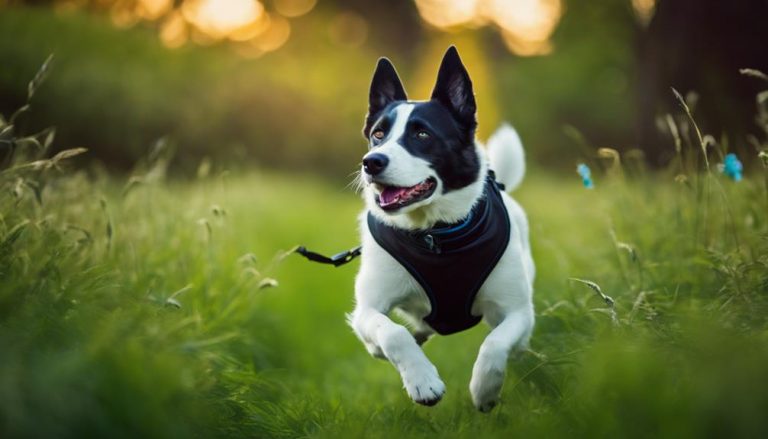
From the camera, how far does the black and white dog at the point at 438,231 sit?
3365 mm

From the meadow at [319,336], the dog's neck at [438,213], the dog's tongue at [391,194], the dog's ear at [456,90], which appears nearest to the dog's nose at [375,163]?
the dog's tongue at [391,194]

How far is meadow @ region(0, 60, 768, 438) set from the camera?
2.24 meters

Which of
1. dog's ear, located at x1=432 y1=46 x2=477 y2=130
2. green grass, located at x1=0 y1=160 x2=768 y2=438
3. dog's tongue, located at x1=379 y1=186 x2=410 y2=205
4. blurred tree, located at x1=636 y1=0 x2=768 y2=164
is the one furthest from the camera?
blurred tree, located at x1=636 y1=0 x2=768 y2=164

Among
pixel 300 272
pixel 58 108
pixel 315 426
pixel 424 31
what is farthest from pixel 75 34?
pixel 424 31

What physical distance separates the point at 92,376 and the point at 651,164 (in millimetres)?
6996

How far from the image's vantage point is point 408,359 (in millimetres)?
3047

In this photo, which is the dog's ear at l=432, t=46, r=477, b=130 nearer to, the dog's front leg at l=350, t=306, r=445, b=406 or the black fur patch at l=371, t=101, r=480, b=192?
the black fur patch at l=371, t=101, r=480, b=192

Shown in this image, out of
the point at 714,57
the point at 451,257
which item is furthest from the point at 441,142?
the point at 714,57

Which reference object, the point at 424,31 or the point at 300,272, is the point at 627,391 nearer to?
the point at 300,272

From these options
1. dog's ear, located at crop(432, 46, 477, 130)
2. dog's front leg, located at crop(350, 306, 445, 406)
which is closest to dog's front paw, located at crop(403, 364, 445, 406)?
dog's front leg, located at crop(350, 306, 445, 406)

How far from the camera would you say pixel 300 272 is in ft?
26.3

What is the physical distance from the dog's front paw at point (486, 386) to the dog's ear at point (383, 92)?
63.4 inches

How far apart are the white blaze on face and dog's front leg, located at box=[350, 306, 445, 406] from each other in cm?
68

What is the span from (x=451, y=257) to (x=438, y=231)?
0.15 m
